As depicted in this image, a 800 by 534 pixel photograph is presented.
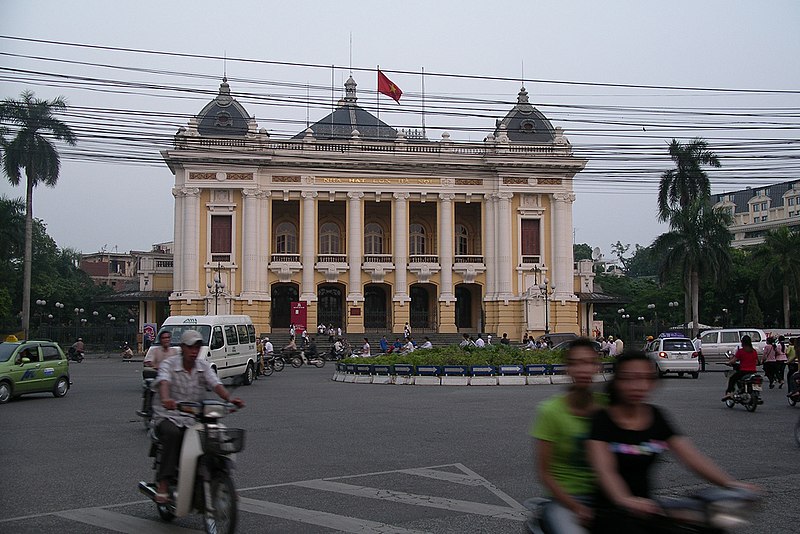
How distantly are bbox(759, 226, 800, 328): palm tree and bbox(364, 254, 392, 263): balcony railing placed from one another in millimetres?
27421

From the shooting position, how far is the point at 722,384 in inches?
1049

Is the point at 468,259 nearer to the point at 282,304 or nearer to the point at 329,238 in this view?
the point at 329,238

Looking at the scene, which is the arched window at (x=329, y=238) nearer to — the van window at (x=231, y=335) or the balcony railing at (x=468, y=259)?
the balcony railing at (x=468, y=259)

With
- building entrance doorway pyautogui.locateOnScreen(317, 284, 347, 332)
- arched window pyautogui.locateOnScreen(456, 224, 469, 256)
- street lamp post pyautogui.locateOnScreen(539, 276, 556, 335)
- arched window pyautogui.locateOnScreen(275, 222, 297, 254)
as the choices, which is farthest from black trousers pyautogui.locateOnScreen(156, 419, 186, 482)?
arched window pyautogui.locateOnScreen(456, 224, 469, 256)

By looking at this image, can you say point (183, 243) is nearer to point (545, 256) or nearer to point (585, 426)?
point (545, 256)

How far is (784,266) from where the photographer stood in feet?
197

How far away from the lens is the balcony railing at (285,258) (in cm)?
5547

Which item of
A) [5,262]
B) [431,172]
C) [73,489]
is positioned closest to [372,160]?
[431,172]

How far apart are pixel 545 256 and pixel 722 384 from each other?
3021 cm

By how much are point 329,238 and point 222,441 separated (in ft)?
176

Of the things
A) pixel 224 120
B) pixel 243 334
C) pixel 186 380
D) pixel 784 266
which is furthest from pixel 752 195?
pixel 186 380

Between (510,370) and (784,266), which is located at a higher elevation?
(784,266)

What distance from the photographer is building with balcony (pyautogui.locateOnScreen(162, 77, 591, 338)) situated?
53.8m

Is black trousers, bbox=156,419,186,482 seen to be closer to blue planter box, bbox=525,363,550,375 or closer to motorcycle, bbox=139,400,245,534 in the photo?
motorcycle, bbox=139,400,245,534
